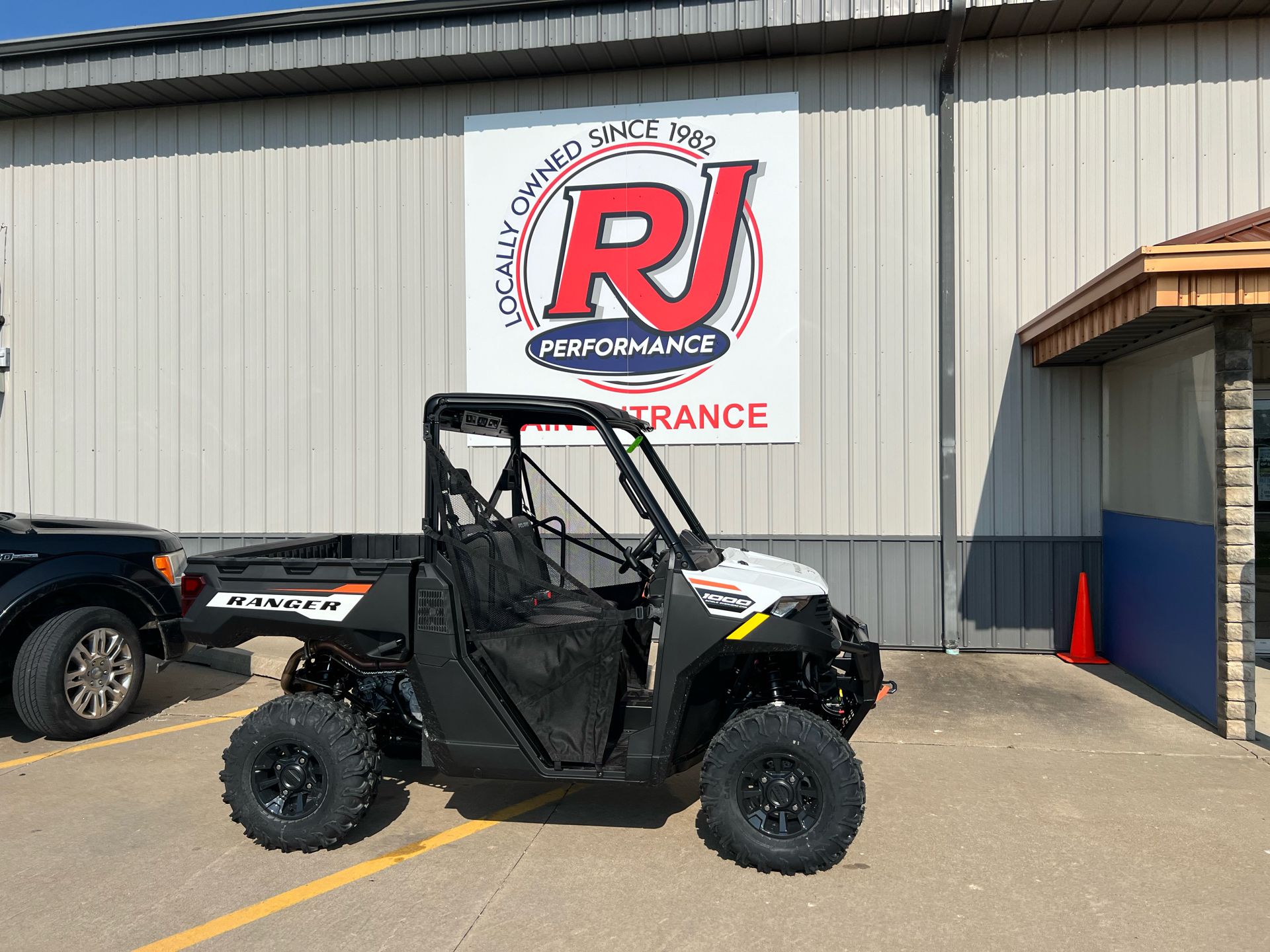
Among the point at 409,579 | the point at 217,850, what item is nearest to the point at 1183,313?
the point at 409,579

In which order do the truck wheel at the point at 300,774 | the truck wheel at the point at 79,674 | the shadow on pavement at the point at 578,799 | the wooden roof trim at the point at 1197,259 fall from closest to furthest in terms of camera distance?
the truck wheel at the point at 300,774 < the shadow on pavement at the point at 578,799 < the wooden roof trim at the point at 1197,259 < the truck wheel at the point at 79,674

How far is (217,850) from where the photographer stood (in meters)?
4.17

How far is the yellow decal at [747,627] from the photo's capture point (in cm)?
391

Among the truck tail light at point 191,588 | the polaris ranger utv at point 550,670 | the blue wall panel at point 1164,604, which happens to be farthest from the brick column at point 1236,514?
the truck tail light at point 191,588

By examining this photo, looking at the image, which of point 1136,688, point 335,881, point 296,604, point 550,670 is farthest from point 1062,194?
point 335,881

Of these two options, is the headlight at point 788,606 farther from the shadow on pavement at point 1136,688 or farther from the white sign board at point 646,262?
the white sign board at point 646,262

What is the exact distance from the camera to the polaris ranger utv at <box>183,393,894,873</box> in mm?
3908

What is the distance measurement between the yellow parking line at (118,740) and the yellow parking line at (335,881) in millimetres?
2762

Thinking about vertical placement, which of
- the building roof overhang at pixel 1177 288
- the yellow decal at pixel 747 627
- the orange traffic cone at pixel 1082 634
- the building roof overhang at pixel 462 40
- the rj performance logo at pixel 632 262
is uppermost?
the building roof overhang at pixel 462 40

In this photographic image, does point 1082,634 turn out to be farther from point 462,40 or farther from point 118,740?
point 462,40

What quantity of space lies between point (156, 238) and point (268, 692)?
5.64m

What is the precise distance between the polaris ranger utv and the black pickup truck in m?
1.96

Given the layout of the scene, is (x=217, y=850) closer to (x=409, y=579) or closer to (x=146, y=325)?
(x=409, y=579)

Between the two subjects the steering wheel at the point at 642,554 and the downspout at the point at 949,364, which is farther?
the downspout at the point at 949,364
